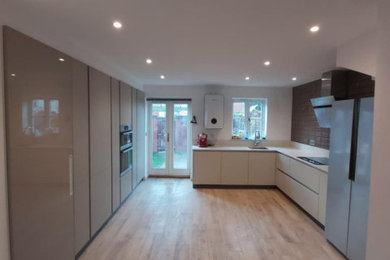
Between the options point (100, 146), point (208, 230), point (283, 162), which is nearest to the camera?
point (100, 146)

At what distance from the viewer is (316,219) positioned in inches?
111

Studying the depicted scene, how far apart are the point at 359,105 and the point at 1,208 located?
10.2 feet

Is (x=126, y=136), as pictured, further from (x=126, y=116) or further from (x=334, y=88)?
(x=334, y=88)

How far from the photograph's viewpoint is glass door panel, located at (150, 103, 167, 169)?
16.0 ft

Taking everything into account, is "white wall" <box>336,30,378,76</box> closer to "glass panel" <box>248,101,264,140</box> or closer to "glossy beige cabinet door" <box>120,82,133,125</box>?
"glass panel" <box>248,101,264,140</box>

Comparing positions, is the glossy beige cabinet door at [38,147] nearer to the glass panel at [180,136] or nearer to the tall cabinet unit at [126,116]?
the tall cabinet unit at [126,116]

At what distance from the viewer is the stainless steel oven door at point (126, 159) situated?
3225 mm

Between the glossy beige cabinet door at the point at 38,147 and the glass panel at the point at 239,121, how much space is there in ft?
12.2

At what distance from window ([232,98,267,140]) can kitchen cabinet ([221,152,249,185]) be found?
30.8 inches

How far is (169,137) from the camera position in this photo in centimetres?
489

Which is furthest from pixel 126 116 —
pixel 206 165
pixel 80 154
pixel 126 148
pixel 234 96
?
pixel 234 96

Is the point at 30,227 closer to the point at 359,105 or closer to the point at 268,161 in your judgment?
the point at 359,105

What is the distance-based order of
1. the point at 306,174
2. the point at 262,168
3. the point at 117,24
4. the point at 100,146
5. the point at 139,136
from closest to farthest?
the point at 117,24
the point at 100,146
the point at 306,174
the point at 139,136
the point at 262,168

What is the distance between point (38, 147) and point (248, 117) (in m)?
4.26
